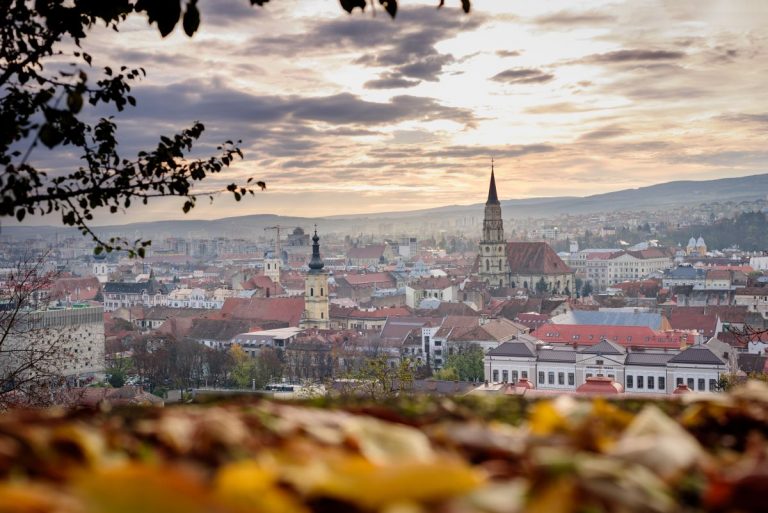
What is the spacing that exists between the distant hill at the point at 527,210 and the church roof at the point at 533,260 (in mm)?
88404

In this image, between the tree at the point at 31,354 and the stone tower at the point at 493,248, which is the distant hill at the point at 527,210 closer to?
the stone tower at the point at 493,248

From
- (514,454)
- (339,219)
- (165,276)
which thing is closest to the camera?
(514,454)

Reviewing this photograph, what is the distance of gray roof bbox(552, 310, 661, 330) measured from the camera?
138ft

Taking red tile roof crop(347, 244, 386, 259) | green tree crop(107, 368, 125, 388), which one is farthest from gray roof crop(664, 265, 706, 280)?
red tile roof crop(347, 244, 386, 259)

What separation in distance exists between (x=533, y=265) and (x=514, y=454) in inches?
3177

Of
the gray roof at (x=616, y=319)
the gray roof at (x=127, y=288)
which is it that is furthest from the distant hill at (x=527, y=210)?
the gray roof at (x=616, y=319)

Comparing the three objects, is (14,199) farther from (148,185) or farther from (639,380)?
(639,380)

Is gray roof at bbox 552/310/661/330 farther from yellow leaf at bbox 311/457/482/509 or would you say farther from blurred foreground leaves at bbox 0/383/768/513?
yellow leaf at bbox 311/457/482/509

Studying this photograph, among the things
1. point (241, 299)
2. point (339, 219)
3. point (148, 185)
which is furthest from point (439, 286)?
point (339, 219)

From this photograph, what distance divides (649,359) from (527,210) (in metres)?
161

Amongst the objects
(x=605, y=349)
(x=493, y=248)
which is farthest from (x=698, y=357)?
(x=493, y=248)

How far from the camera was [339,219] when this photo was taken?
190375mm

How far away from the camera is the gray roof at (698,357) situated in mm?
32375

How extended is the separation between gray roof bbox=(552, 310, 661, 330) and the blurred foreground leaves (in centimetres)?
4108
